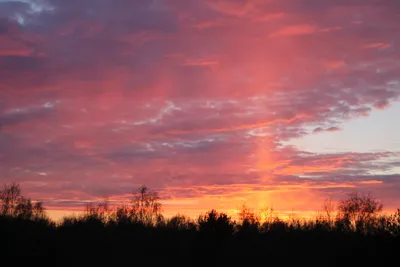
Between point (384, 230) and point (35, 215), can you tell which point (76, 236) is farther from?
point (384, 230)

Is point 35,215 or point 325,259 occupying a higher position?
point 35,215

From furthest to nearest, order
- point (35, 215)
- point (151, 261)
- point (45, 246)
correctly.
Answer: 1. point (35, 215)
2. point (151, 261)
3. point (45, 246)

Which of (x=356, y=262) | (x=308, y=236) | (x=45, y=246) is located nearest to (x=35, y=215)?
(x=45, y=246)

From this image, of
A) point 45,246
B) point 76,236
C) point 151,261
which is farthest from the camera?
point 76,236

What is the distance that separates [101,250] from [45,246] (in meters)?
5.22

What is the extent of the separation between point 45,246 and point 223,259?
13869 mm

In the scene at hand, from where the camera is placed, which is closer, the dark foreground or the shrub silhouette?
the dark foreground

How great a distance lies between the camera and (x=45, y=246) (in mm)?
39531

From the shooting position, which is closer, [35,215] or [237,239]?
[237,239]

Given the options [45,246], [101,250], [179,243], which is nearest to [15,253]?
[45,246]

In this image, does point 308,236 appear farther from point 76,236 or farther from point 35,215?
point 35,215

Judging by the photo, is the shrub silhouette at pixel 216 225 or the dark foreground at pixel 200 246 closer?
the dark foreground at pixel 200 246

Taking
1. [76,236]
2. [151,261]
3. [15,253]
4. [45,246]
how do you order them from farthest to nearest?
[76,236]
[151,261]
[45,246]
[15,253]

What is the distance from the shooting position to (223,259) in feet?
136
